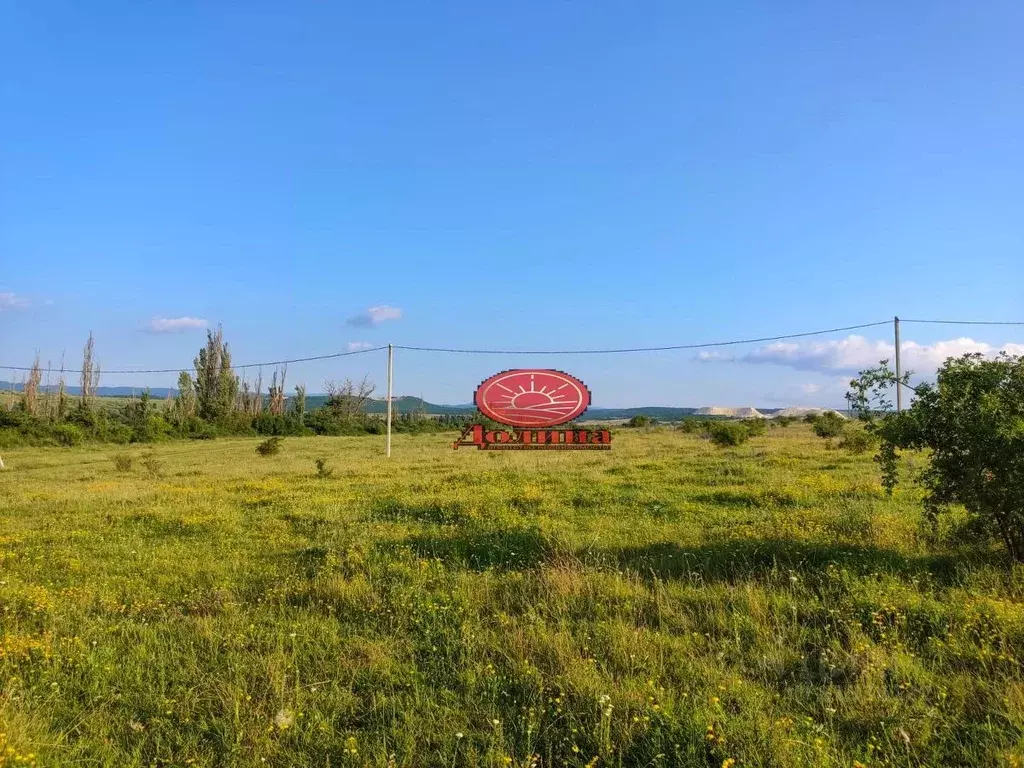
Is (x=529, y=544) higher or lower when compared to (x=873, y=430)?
lower

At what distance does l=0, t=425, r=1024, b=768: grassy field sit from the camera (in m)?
3.34

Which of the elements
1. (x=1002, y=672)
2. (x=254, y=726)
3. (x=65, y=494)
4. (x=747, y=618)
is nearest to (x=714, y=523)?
(x=747, y=618)

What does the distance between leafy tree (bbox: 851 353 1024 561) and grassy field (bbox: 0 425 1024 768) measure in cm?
57

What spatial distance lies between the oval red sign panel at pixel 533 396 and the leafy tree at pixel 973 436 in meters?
10.5

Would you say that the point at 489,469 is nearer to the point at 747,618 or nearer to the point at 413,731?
the point at 747,618

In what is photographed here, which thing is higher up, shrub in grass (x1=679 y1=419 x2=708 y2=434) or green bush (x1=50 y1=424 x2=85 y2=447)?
shrub in grass (x1=679 y1=419 x2=708 y2=434)

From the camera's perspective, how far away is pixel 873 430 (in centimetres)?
629

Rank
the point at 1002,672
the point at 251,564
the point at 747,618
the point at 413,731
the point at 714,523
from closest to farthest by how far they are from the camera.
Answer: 1. the point at 413,731
2. the point at 1002,672
3. the point at 747,618
4. the point at 251,564
5. the point at 714,523

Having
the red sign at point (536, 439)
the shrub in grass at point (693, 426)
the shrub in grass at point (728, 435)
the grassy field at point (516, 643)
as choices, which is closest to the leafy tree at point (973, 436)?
the grassy field at point (516, 643)

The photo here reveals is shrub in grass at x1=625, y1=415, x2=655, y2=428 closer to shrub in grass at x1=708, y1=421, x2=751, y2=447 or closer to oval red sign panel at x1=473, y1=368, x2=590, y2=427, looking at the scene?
shrub in grass at x1=708, y1=421, x2=751, y2=447

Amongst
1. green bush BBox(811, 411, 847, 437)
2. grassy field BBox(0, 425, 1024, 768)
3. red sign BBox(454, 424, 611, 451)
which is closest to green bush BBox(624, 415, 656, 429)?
green bush BBox(811, 411, 847, 437)

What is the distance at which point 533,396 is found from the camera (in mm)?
16750

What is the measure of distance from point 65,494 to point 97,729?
12.5m

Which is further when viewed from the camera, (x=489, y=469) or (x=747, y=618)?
(x=489, y=469)
